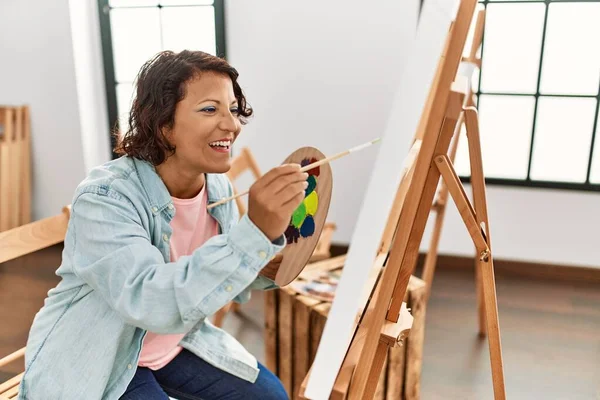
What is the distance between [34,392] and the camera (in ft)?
3.83

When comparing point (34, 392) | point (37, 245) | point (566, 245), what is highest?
point (37, 245)

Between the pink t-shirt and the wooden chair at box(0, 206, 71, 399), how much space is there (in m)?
0.37

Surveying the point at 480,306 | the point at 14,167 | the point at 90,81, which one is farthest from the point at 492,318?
the point at 14,167

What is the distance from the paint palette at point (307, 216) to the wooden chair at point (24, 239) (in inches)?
25.2

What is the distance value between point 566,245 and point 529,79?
2.85 ft

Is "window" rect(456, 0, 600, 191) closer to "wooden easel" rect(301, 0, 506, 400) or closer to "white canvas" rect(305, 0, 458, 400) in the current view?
"wooden easel" rect(301, 0, 506, 400)

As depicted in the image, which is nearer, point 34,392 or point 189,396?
point 34,392

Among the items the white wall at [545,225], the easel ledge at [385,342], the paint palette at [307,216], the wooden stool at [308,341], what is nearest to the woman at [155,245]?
the paint palette at [307,216]

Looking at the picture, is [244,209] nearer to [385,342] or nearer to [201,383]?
[201,383]

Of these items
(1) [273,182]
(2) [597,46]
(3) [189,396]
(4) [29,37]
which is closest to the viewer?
(1) [273,182]

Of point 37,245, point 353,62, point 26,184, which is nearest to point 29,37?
point 26,184

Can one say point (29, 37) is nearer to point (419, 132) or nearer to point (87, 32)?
point (87, 32)

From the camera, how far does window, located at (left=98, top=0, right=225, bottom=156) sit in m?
3.15

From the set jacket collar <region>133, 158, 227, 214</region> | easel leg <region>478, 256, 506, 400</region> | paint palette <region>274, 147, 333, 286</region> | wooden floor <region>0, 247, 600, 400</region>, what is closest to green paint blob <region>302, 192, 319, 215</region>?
paint palette <region>274, 147, 333, 286</region>
